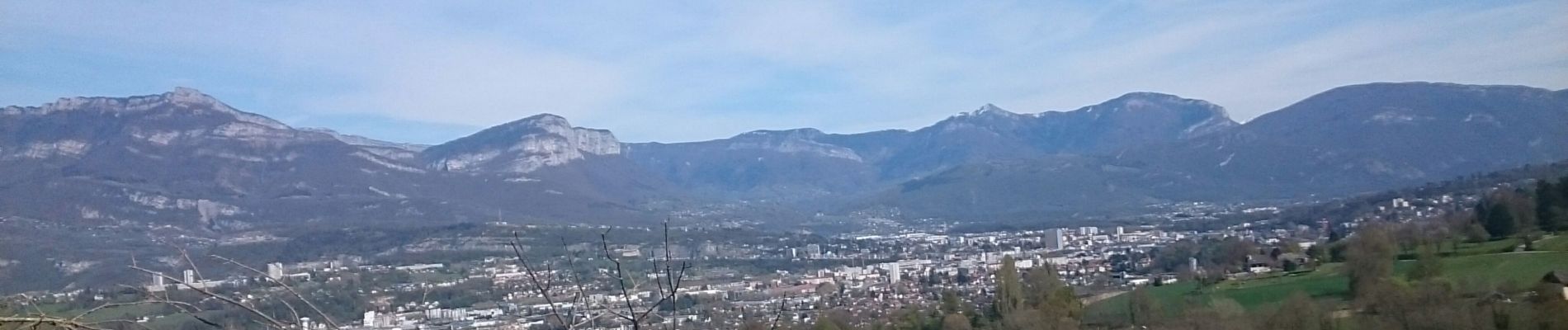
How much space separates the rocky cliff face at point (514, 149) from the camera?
40.8 meters

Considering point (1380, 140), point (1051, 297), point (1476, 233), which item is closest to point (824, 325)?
point (1051, 297)

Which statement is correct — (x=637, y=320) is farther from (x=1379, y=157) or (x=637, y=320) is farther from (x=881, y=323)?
(x=1379, y=157)

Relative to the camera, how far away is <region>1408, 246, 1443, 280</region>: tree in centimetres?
1067

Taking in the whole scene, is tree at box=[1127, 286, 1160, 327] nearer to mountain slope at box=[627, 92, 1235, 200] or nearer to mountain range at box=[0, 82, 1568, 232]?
mountain range at box=[0, 82, 1568, 232]

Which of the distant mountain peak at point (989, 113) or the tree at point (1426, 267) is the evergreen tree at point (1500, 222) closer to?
the tree at point (1426, 267)

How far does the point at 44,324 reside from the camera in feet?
6.27

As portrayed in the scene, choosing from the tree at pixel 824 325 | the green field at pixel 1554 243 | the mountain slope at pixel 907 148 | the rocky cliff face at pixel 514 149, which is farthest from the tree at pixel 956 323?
the mountain slope at pixel 907 148

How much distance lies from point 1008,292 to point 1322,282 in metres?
3.69

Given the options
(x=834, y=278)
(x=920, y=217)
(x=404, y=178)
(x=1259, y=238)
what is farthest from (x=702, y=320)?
(x=920, y=217)

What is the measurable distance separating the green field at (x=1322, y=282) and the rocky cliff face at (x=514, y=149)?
28951mm

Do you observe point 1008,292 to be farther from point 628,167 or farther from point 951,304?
point 628,167

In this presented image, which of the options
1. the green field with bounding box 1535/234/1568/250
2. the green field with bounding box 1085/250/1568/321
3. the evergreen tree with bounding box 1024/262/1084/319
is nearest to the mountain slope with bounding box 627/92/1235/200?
the green field with bounding box 1085/250/1568/321

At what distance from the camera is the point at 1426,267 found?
10.9 m

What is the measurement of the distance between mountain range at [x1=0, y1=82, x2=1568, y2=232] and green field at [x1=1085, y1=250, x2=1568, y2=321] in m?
15.4
